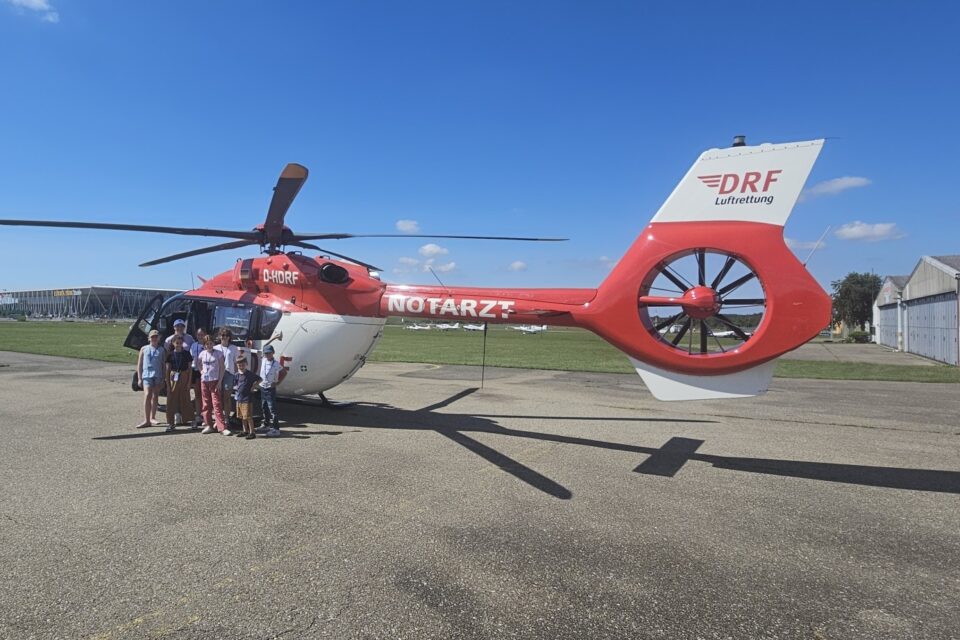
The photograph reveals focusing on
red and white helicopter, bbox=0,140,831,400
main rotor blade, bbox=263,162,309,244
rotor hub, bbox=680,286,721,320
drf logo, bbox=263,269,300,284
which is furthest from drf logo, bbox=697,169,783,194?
drf logo, bbox=263,269,300,284

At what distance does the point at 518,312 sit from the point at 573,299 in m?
0.84

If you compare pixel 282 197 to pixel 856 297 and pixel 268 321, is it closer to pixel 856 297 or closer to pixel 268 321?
pixel 268 321

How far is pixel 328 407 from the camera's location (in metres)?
11.5

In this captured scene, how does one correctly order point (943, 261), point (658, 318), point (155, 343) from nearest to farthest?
point (658, 318) → point (155, 343) → point (943, 261)

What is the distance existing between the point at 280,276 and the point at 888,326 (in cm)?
5602

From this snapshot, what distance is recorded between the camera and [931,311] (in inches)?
1186

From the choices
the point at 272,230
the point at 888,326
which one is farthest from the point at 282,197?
the point at 888,326

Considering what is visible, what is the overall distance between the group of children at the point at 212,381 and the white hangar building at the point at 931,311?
102 feet

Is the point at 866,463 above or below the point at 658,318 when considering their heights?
below

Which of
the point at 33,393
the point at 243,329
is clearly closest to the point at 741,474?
the point at 243,329

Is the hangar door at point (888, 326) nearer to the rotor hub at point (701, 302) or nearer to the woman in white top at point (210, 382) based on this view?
the rotor hub at point (701, 302)

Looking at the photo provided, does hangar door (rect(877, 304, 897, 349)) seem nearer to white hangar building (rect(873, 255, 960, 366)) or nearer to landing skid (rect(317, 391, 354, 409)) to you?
white hangar building (rect(873, 255, 960, 366))

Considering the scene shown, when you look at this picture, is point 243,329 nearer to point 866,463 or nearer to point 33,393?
point 33,393

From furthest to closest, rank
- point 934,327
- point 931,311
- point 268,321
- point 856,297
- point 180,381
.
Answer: point 856,297 < point 931,311 < point 934,327 < point 268,321 < point 180,381
